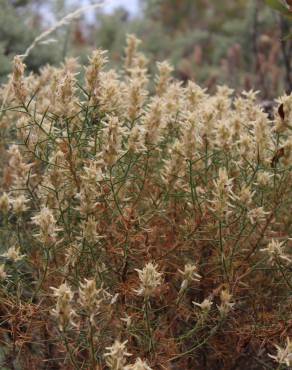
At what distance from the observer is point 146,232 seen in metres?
1.74

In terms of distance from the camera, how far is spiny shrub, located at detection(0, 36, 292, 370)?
1613mm

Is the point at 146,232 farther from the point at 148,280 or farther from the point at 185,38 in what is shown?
the point at 185,38

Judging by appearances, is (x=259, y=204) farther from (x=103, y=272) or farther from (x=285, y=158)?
(x=103, y=272)

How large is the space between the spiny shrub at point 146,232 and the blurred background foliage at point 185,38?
102cm

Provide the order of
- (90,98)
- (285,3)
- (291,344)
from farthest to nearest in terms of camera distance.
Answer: (285,3)
(90,98)
(291,344)

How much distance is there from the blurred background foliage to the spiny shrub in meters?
1.02

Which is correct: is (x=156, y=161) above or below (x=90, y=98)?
below

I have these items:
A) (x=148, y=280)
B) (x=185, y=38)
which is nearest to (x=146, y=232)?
(x=148, y=280)

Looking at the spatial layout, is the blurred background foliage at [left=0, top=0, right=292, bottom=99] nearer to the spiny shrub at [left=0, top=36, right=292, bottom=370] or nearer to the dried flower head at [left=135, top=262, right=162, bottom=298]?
the spiny shrub at [left=0, top=36, right=292, bottom=370]

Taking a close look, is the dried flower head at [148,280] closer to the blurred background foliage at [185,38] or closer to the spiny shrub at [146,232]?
the spiny shrub at [146,232]

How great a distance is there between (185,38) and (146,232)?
3913 millimetres

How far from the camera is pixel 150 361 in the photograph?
1641 millimetres

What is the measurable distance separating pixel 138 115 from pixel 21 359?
67 centimetres

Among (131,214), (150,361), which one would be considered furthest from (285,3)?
(150,361)
